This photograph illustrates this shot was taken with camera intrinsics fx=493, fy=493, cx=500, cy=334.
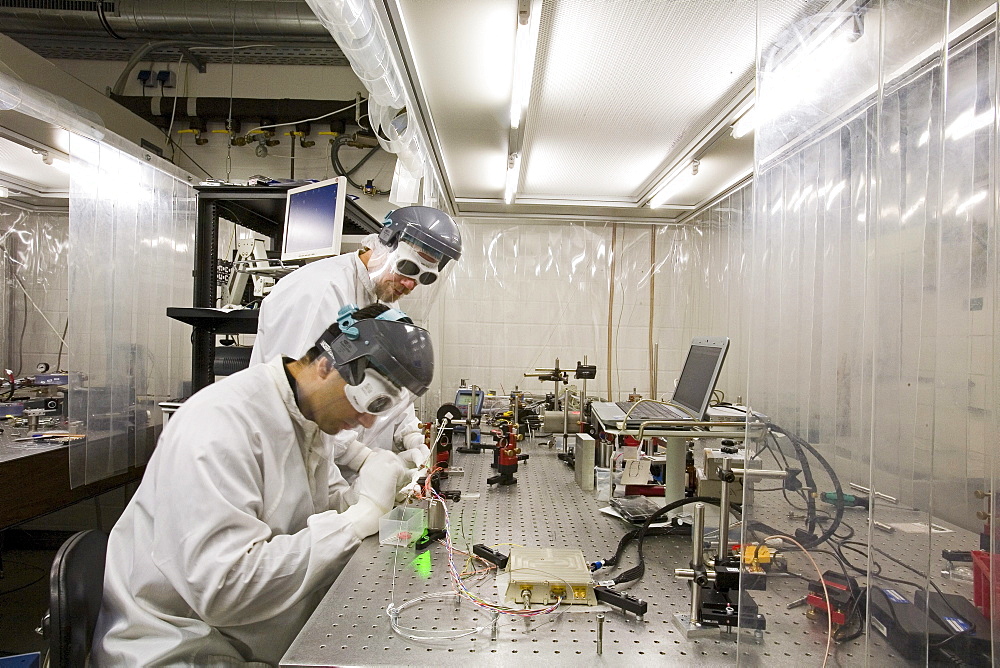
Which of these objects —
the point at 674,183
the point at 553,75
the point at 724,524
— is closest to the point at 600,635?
the point at 724,524

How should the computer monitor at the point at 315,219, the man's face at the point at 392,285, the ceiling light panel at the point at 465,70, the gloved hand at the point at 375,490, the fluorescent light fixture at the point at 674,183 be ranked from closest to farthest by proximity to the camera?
the gloved hand at the point at 375,490, the ceiling light panel at the point at 465,70, the man's face at the point at 392,285, the computer monitor at the point at 315,219, the fluorescent light fixture at the point at 674,183

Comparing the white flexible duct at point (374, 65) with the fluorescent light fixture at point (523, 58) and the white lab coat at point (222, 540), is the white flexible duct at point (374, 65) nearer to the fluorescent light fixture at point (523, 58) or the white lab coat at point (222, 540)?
the fluorescent light fixture at point (523, 58)

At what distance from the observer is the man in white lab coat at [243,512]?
2.93 ft

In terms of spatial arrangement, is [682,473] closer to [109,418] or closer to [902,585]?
[902,585]

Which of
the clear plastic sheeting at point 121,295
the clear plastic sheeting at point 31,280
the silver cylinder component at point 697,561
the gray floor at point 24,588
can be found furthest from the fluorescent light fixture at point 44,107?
the silver cylinder component at point 697,561

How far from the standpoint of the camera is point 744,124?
237cm

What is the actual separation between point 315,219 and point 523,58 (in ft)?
3.45

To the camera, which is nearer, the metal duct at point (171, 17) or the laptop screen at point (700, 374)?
the laptop screen at point (700, 374)

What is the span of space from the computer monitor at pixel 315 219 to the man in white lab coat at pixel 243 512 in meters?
1.00

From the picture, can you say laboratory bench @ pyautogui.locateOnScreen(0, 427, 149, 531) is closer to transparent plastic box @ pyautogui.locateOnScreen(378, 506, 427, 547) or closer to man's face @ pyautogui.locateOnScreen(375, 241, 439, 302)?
man's face @ pyautogui.locateOnScreen(375, 241, 439, 302)

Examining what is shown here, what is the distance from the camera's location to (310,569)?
1009 mm

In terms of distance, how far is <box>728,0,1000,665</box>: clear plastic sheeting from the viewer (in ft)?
2.15

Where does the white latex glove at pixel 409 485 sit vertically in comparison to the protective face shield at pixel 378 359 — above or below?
below

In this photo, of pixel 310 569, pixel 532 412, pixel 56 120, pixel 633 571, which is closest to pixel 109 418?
pixel 56 120
